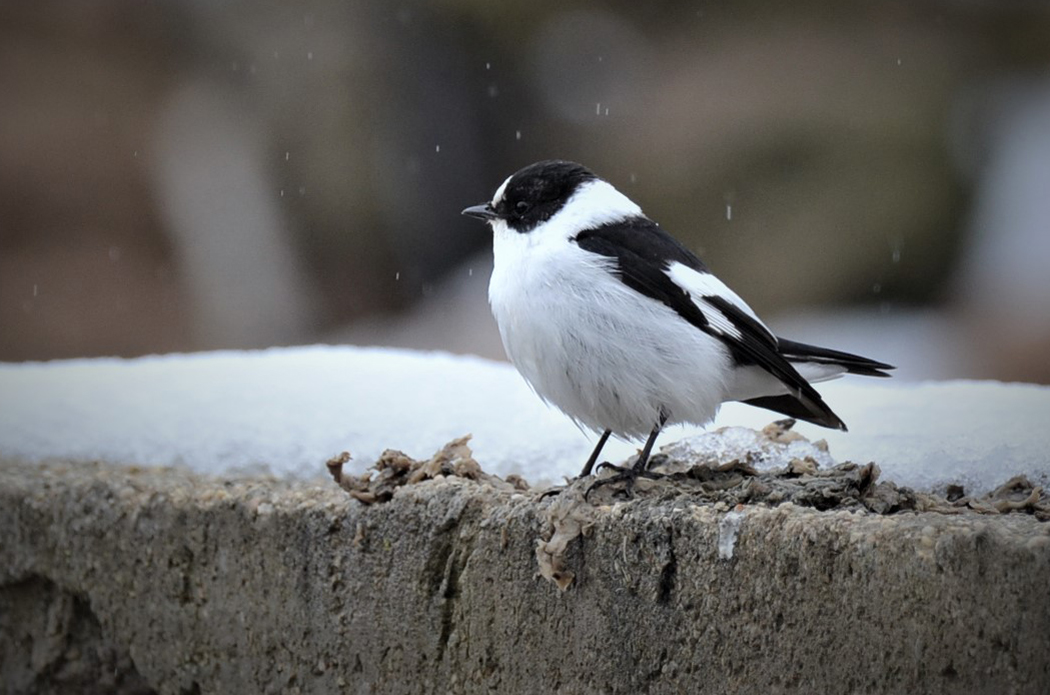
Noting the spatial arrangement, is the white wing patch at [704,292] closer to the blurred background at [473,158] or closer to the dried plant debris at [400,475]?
the dried plant debris at [400,475]

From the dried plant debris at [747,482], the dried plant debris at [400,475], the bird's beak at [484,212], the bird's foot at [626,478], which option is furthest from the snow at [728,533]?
the bird's beak at [484,212]

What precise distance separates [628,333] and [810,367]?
58 centimetres

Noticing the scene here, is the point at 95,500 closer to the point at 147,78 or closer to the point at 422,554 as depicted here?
the point at 422,554

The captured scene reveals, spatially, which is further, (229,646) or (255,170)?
(255,170)

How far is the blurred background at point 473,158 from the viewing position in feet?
24.4

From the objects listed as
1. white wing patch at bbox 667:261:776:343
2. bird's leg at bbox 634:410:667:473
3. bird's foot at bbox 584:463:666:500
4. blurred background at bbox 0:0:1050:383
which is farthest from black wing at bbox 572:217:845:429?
blurred background at bbox 0:0:1050:383

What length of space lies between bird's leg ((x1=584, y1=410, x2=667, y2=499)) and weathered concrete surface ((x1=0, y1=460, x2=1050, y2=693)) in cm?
14

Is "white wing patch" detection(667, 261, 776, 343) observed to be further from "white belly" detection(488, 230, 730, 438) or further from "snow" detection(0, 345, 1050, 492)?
"snow" detection(0, 345, 1050, 492)

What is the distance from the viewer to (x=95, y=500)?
2.79m

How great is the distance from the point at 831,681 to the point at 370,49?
713 centimetres

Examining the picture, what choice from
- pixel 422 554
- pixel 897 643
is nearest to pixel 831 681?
pixel 897 643

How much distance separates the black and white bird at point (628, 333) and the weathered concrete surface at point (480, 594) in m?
0.37

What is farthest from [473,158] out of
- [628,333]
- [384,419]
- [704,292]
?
[628,333]

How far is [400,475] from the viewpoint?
2.53 m
